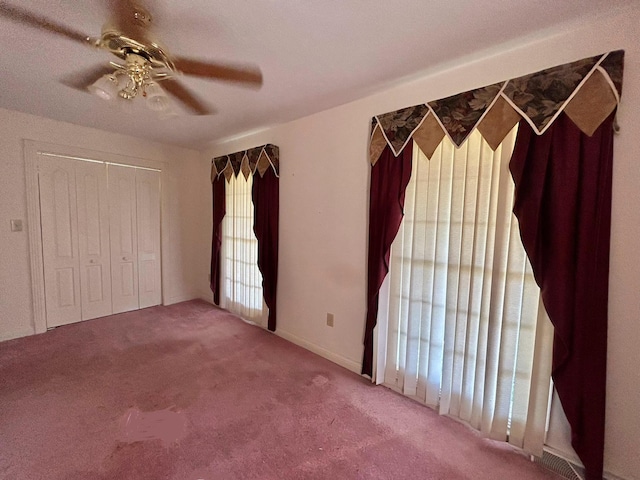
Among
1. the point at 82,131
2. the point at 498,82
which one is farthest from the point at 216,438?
the point at 82,131

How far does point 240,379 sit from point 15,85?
9.92 ft

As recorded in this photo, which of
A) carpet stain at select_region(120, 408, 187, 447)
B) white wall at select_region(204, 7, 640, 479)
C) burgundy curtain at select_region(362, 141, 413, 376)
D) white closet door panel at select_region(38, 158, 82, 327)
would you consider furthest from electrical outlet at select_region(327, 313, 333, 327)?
white closet door panel at select_region(38, 158, 82, 327)

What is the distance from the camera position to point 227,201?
12.5 ft

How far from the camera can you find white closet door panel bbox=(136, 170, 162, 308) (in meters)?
3.80

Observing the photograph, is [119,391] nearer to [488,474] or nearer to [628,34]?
[488,474]

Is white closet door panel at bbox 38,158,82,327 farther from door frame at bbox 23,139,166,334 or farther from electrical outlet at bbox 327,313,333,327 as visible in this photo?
electrical outlet at bbox 327,313,333,327

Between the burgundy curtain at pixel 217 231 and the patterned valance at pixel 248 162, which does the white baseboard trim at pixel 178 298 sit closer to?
the burgundy curtain at pixel 217 231

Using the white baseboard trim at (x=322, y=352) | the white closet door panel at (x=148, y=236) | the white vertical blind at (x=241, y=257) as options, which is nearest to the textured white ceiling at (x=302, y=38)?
the white vertical blind at (x=241, y=257)

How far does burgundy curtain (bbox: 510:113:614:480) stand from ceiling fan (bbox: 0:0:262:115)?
1892mm

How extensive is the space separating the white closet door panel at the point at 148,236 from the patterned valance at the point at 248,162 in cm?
87

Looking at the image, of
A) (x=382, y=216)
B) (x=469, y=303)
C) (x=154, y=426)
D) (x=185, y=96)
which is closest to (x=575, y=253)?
(x=469, y=303)

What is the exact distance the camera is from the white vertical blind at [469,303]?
1.60 metres

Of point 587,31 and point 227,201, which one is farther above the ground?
point 587,31

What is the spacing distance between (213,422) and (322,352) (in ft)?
3.83
